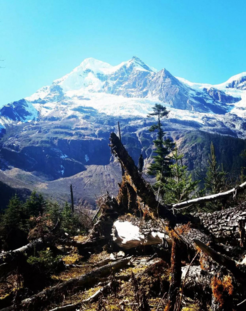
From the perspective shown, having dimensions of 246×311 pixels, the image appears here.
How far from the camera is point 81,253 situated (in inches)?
436

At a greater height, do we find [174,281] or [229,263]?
[229,263]

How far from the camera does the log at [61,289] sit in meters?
5.21

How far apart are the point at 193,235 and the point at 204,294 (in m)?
1.65

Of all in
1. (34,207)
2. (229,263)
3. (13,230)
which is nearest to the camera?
(229,263)

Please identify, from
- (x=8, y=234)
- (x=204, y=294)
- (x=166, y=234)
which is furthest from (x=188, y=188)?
(x=8, y=234)

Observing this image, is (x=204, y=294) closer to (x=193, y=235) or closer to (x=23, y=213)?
(x=193, y=235)

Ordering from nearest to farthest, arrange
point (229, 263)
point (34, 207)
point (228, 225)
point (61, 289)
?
point (229, 263) < point (61, 289) < point (228, 225) < point (34, 207)

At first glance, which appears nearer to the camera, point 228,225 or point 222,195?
point 228,225

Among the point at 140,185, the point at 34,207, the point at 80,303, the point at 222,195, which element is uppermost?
the point at 222,195

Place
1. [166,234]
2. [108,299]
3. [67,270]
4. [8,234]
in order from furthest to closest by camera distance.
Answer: [8,234], [67,270], [166,234], [108,299]

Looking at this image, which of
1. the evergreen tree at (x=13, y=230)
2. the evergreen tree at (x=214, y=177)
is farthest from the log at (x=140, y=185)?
the evergreen tree at (x=214, y=177)

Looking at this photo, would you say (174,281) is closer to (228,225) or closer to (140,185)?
(228,225)

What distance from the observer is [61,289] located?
5.84 meters

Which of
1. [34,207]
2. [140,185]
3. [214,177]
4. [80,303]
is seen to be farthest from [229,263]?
[214,177]
